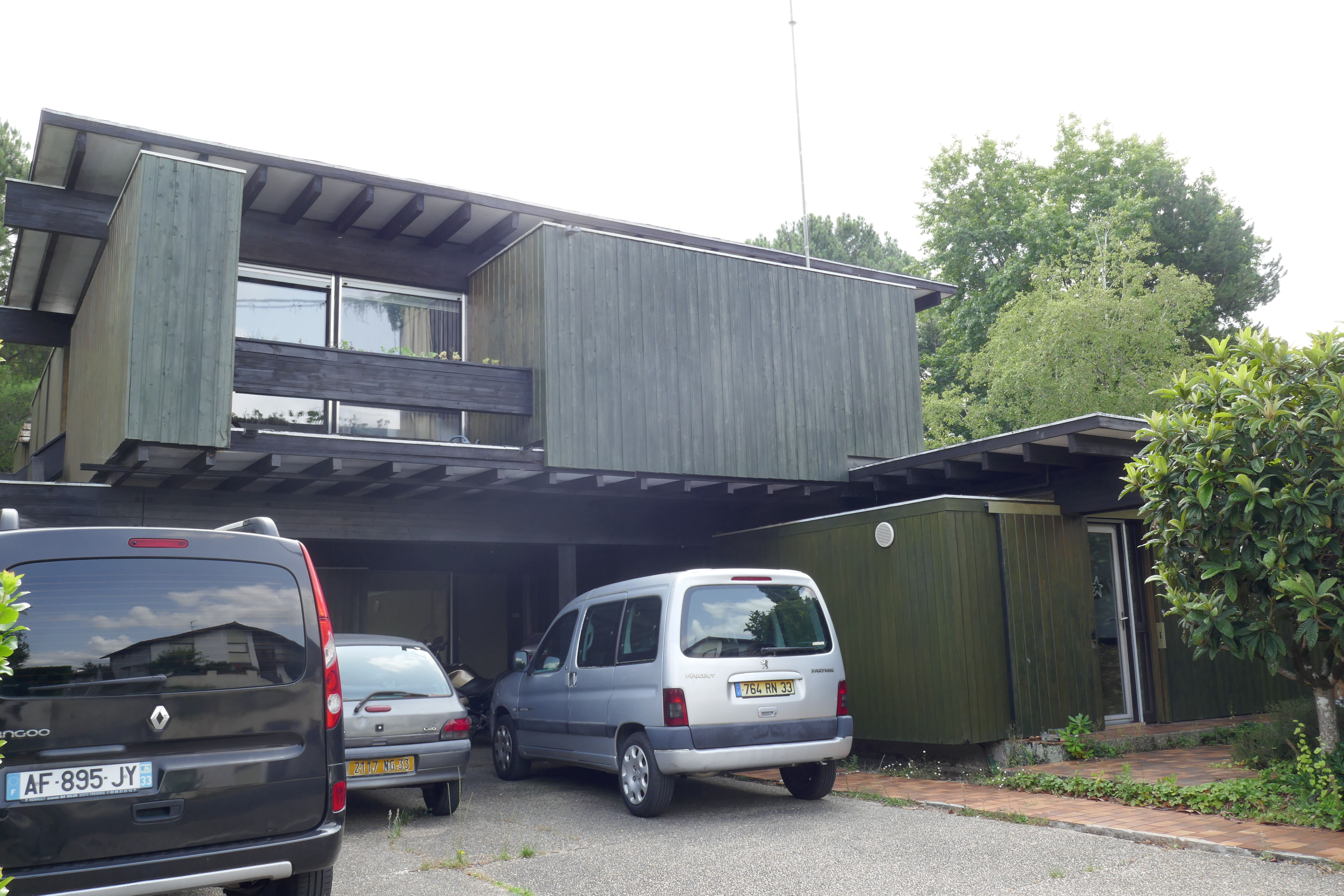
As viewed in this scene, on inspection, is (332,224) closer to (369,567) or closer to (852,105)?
(369,567)

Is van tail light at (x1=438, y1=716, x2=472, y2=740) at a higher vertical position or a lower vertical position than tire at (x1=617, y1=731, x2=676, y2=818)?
higher

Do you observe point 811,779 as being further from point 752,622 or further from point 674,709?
point 674,709

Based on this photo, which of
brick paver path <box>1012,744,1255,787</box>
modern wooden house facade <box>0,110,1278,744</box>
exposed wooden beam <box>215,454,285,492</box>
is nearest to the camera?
brick paver path <box>1012,744,1255,787</box>

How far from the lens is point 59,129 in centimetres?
1026

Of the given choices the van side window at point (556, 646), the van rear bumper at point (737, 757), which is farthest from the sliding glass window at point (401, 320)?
the van rear bumper at point (737, 757)

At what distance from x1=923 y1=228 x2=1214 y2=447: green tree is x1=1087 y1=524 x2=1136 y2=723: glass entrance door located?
15.0 metres

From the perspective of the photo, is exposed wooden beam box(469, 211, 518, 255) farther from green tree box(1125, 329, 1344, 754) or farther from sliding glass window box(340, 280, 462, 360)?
green tree box(1125, 329, 1344, 754)

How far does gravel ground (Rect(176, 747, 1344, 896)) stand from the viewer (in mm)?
5578

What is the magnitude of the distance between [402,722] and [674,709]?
2.10 meters

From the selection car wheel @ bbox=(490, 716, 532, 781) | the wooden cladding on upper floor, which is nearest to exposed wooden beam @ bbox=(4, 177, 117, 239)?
the wooden cladding on upper floor

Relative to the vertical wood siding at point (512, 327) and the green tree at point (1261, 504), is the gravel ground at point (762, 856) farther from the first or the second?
the vertical wood siding at point (512, 327)

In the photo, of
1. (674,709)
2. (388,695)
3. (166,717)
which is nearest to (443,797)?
(388,695)

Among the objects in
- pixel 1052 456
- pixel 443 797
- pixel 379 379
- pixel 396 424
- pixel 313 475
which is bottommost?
pixel 443 797

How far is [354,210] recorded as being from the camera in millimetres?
12359
